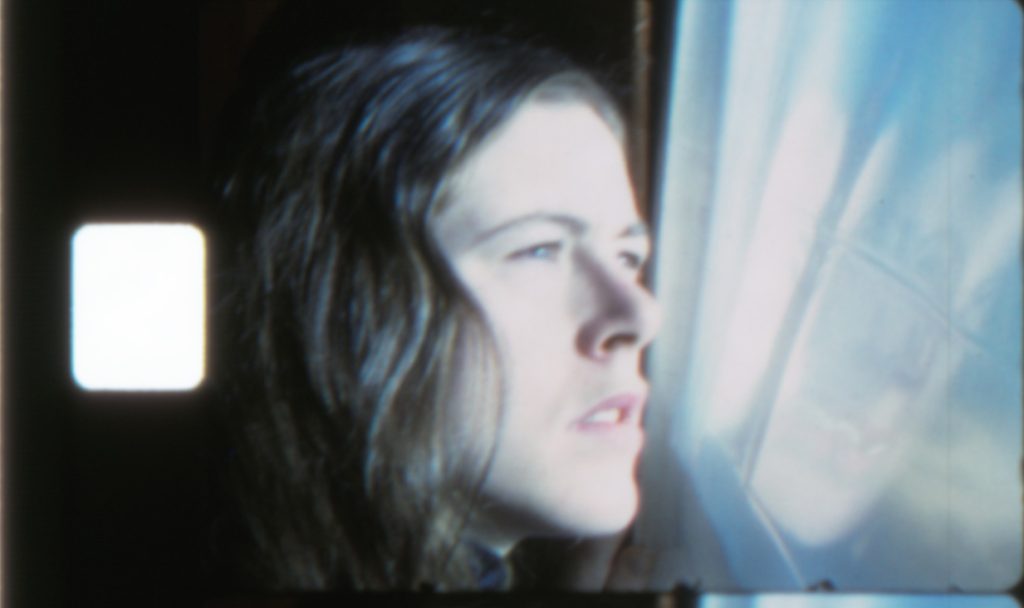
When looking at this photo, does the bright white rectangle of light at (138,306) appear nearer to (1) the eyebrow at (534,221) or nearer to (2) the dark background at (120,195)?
(2) the dark background at (120,195)

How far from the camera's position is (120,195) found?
135 centimetres

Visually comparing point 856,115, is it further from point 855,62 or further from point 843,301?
point 843,301

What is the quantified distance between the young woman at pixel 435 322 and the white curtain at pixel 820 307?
79 mm

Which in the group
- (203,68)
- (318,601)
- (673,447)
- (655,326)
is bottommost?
(318,601)

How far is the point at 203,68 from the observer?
1312 millimetres

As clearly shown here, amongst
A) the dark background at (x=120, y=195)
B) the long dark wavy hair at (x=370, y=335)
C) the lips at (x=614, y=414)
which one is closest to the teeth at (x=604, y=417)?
the lips at (x=614, y=414)

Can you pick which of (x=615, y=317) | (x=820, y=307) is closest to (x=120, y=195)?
(x=615, y=317)

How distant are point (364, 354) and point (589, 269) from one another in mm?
289

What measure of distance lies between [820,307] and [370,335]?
553mm

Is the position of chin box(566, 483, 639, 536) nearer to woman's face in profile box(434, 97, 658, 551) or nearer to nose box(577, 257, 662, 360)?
woman's face in profile box(434, 97, 658, 551)

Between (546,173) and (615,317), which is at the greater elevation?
(546,173)

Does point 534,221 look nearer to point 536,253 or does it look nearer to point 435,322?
point 536,253

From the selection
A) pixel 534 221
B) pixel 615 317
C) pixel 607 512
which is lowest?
pixel 607 512

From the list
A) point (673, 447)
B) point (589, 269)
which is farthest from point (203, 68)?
point (673, 447)
